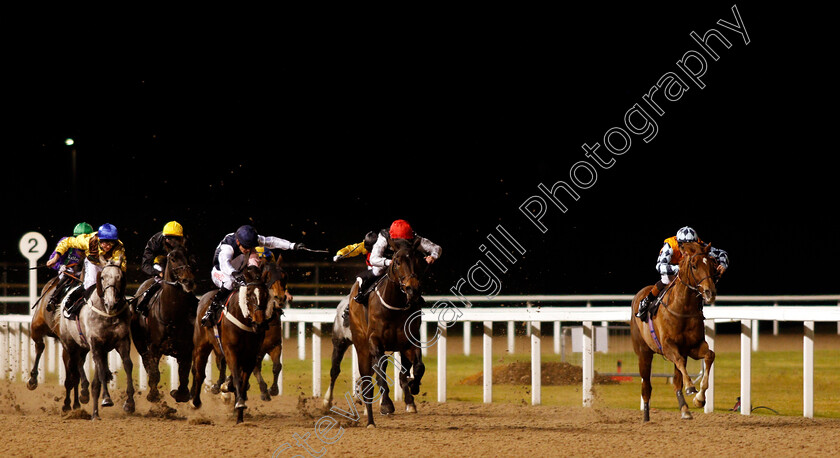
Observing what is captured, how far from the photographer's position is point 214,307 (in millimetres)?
9000

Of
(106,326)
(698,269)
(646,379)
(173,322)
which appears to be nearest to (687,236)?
(698,269)

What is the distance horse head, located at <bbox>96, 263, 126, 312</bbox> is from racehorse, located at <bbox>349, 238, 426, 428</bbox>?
2160mm

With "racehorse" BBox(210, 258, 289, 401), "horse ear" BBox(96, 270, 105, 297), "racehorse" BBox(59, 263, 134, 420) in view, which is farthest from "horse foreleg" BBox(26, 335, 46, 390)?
"racehorse" BBox(210, 258, 289, 401)

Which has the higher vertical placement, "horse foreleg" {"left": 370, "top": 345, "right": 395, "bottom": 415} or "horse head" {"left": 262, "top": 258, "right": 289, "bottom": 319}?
"horse head" {"left": 262, "top": 258, "right": 289, "bottom": 319}

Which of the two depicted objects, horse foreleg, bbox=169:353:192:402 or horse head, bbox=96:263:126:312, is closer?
horse head, bbox=96:263:126:312

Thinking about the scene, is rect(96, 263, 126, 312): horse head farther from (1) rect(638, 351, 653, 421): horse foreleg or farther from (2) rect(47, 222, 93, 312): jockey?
(1) rect(638, 351, 653, 421): horse foreleg

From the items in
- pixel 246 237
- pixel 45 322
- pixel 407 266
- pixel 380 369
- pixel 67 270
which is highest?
pixel 246 237

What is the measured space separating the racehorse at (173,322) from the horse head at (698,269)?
4.21m

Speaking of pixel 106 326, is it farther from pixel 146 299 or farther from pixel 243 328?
A: pixel 243 328

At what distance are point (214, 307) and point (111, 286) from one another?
38.6 inches

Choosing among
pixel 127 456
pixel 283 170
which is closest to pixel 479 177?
pixel 283 170

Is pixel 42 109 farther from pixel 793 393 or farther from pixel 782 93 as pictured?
pixel 793 393

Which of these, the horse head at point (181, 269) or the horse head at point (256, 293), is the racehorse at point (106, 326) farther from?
the horse head at point (256, 293)

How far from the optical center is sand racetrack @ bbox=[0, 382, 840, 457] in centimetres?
691
